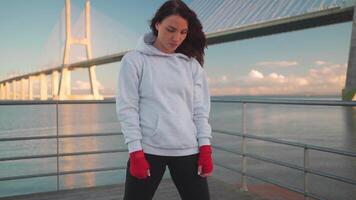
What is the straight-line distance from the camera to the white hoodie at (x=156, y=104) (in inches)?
52.1

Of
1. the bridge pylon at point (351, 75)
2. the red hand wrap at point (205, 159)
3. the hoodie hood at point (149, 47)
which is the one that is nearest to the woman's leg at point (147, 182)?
the red hand wrap at point (205, 159)

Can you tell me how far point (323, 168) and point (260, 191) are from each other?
18.0ft

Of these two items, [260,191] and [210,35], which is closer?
[260,191]

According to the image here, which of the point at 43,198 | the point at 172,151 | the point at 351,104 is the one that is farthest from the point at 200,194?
the point at 43,198

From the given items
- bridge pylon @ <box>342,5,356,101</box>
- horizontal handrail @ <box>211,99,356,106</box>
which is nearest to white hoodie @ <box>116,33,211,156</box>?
horizontal handrail @ <box>211,99,356,106</box>

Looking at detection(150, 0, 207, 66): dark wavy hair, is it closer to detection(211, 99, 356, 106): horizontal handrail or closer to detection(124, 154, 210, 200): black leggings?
detection(124, 154, 210, 200): black leggings

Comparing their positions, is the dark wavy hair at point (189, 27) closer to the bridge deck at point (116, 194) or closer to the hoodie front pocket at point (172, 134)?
the hoodie front pocket at point (172, 134)

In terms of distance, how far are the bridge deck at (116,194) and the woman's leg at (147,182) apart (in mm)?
1443

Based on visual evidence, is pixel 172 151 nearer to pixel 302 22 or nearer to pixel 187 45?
pixel 187 45

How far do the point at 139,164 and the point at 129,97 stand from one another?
210 mm

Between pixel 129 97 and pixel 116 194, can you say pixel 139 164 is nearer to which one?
pixel 129 97

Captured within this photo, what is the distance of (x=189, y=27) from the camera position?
1.41 metres

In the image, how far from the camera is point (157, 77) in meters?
1.35

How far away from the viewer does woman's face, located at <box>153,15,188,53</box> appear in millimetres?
1315
